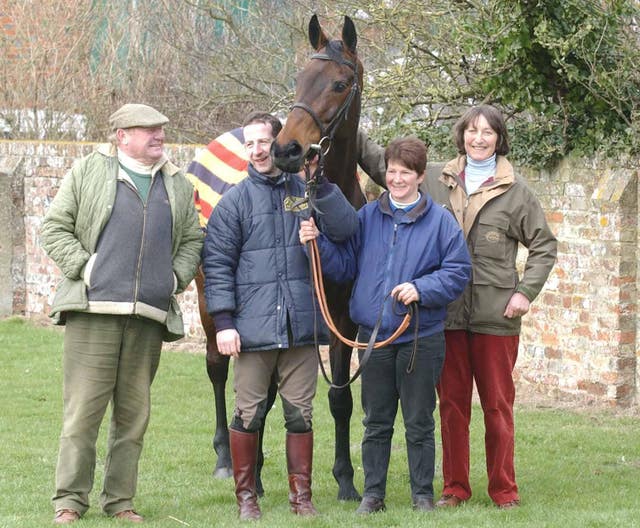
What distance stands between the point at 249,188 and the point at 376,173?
0.96 m

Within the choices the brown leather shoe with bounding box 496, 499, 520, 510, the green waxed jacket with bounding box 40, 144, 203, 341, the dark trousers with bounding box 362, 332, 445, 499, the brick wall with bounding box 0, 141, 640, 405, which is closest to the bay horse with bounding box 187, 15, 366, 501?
the dark trousers with bounding box 362, 332, 445, 499

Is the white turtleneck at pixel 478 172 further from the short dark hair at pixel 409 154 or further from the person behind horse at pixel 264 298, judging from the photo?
the person behind horse at pixel 264 298

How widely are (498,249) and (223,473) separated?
235cm

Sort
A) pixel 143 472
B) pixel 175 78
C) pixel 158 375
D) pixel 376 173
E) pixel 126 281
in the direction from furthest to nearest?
pixel 175 78, pixel 158 375, pixel 143 472, pixel 376 173, pixel 126 281

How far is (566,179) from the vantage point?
945 cm

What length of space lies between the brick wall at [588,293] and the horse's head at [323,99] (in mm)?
3659

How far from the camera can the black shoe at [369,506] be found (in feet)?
19.1

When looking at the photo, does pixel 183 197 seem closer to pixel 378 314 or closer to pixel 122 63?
pixel 378 314

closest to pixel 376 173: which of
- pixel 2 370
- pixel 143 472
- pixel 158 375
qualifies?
pixel 143 472

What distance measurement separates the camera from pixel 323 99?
18.7 feet

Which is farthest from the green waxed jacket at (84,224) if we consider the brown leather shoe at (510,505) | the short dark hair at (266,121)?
the brown leather shoe at (510,505)

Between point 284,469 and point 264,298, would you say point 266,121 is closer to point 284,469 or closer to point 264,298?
point 264,298

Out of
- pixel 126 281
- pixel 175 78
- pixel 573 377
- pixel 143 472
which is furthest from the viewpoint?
pixel 175 78

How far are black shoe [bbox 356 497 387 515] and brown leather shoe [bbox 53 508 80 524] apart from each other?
1.36m
